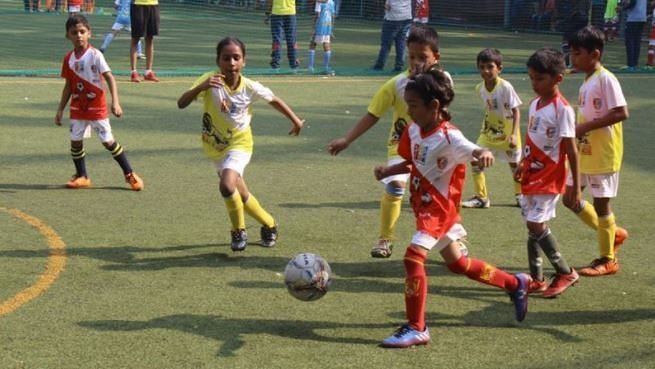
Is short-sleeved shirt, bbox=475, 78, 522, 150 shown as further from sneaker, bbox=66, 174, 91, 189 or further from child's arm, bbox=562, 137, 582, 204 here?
sneaker, bbox=66, 174, 91, 189

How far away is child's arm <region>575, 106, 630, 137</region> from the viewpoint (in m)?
7.10

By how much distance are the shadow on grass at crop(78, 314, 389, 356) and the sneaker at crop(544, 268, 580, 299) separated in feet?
4.13

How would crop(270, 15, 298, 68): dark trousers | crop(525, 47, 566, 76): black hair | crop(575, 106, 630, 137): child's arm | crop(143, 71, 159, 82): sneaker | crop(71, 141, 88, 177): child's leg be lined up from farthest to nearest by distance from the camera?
crop(270, 15, 298, 68): dark trousers → crop(143, 71, 159, 82): sneaker → crop(71, 141, 88, 177): child's leg → crop(575, 106, 630, 137): child's arm → crop(525, 47, 566, 76): black hair

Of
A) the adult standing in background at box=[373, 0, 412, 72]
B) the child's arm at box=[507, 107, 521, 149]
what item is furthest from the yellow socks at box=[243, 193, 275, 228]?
A: the adult standing in background at box=[373, 0, 412, 72]

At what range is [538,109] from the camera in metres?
6.82

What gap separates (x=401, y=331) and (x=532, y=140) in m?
1.74

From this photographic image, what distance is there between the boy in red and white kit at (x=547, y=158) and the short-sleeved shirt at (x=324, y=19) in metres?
14.3

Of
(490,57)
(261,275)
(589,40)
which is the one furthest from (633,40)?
(261,275)

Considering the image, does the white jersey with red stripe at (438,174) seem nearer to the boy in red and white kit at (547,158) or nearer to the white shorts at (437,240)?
the white shorts at (437,240)

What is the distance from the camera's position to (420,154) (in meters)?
6.05

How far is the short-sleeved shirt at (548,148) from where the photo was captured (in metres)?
6.68

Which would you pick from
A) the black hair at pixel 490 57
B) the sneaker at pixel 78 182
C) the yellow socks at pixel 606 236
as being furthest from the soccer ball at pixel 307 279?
the sneaker at pixel 78 182

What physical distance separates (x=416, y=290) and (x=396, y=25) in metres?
15.5

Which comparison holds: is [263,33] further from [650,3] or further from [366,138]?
[366,138]
